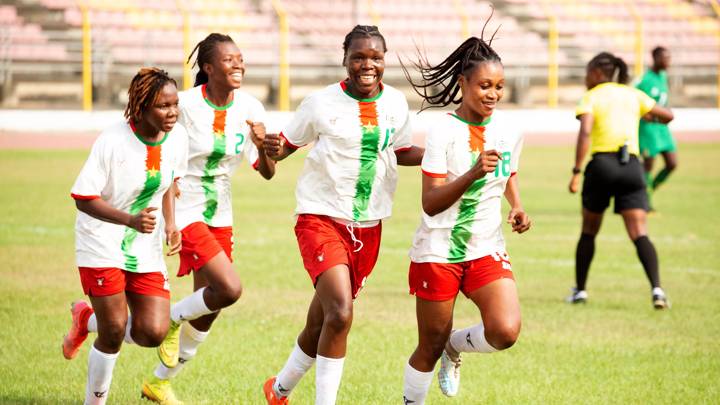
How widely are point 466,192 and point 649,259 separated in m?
4.57

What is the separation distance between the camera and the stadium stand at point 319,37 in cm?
3038

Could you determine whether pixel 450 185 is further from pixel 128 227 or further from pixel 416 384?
pixel 128 227

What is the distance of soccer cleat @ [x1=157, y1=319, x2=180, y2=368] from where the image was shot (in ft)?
22.7

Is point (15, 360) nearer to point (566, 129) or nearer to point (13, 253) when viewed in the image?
point (13, 253)

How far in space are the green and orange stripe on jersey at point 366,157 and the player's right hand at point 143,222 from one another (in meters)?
1.20

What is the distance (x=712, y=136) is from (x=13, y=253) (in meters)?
24.7

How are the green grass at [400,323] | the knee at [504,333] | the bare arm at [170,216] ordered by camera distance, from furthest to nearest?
the green grass at [400,323]
the bare arm at [170,216]
the knee at [504,333]

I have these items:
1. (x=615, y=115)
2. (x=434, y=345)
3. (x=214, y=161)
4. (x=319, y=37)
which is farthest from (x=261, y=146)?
(x=319, y=37)

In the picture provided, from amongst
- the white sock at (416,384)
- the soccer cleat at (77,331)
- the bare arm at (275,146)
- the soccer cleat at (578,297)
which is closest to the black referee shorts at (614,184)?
the soccer cleat at (578,297)

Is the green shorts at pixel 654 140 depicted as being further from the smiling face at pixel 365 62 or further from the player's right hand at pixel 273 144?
the player's right hand at pixel 273 144

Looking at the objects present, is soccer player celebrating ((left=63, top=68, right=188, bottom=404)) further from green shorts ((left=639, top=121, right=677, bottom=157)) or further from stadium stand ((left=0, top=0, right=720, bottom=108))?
stadium stand ((left=0, top=0, right=720, bottom=108))

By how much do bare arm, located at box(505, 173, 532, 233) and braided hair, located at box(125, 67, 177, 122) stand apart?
1.96 m

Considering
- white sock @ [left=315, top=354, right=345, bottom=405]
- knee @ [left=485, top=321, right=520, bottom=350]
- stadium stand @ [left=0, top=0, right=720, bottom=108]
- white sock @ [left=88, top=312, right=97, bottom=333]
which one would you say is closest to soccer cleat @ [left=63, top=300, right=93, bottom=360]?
white sock @ [left=88, top=312, right=97, bottom=333]

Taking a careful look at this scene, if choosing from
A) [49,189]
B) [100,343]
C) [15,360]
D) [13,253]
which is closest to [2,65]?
[49,189]
